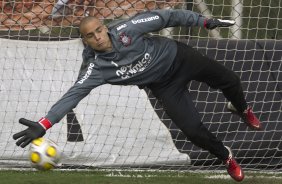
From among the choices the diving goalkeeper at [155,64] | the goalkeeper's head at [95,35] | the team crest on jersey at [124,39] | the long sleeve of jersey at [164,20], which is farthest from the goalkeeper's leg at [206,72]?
the goalkeeper's head at [95,35]

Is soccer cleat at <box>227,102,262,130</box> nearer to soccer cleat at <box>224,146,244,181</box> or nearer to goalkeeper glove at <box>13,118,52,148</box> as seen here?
soccer cleat at <box>224,146,244,181</box>

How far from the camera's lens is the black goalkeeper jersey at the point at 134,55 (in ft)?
20.2

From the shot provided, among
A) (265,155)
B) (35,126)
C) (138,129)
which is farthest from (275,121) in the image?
(35,126)

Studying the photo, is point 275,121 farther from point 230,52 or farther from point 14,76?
point 14,76

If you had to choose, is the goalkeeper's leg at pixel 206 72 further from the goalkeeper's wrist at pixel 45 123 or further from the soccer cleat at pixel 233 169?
the goalkeeper's wrist at pixel 45 123

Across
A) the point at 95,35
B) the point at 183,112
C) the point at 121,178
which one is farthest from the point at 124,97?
the point at 95,35

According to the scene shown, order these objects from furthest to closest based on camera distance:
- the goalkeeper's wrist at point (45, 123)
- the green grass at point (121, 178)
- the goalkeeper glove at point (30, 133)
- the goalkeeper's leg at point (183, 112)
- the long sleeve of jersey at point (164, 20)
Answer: the green grass at point (121, 178) < the goalkeeper's leg at point (183, 112) < the long sleeve of jersey at point (164, 20) < the goalkeeper's wrist at point (45, 123) < the goalkeeper glove at point (30, 133)

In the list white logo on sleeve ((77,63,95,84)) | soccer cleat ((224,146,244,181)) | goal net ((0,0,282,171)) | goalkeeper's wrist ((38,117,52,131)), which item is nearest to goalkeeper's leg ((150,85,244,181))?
Result: soccer cleat ((224,146,244,181))

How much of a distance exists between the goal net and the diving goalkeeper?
1.45 m

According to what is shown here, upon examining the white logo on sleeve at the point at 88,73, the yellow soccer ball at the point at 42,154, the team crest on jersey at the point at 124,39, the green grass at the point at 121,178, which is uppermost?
the team crest on jersey at the point at 124,39

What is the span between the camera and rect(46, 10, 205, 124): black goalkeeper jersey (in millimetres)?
6145

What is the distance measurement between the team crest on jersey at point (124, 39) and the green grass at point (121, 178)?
149 centimetres

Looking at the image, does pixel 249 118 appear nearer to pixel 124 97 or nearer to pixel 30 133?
pixel 124 97

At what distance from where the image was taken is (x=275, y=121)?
7.95 meters
